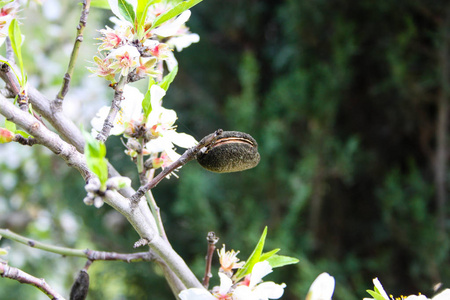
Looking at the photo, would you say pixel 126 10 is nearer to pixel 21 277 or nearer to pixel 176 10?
pixel 176 10

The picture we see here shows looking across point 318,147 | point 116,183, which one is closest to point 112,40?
point 116,183

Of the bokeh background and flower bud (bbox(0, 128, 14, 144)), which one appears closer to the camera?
flower bud (bbox(0, 128, 14, 144))

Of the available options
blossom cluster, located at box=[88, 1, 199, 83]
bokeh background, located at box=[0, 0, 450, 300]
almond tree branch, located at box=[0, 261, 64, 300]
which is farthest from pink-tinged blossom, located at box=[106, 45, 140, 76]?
bokeh background, located at box=[0, 0, 450, 300]

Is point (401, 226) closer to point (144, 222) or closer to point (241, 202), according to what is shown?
point (241, 202)

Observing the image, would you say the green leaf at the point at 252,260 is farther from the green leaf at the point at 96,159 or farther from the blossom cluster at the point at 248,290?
the green leaf at the point at 96,159

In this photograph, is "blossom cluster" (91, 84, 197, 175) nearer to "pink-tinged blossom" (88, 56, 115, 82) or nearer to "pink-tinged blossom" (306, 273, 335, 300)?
"pink-tinged blossom" (88, 56, 115, 82)

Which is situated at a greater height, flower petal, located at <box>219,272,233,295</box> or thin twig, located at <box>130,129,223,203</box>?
thin twig, located at <box>130,129,223,203</box>

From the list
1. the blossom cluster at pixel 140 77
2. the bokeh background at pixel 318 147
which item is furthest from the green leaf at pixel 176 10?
the bokeh background at pixel 318 147

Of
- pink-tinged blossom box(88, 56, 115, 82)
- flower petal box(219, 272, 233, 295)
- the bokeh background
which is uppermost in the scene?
the bokeh background
